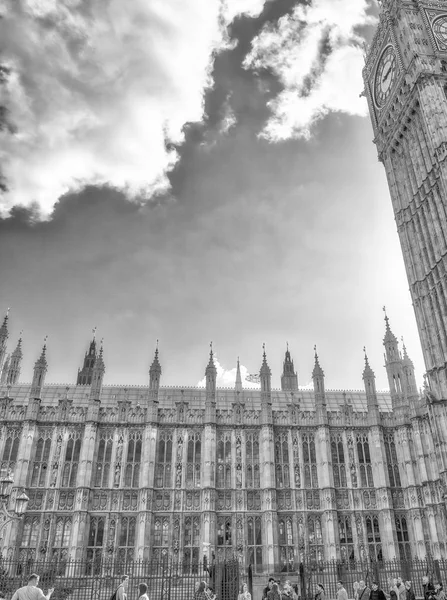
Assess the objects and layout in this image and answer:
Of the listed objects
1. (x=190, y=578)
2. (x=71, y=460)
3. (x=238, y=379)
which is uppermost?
(x=238, y=379)

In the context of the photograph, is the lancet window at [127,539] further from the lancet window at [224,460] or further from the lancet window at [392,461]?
the lancet window at [392,461]

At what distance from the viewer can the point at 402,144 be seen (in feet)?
154

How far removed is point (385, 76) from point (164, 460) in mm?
44484

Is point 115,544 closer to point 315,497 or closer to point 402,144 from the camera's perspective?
point 315,497

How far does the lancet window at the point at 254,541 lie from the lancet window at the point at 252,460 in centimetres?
279

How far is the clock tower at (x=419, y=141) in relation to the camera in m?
38.8

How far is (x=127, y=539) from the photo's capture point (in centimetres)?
3850

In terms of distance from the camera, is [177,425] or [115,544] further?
[177,425]

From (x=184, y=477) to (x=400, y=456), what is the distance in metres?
19.2

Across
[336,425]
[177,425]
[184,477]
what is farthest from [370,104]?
[184,477]

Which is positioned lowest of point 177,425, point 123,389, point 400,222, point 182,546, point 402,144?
point 182,546

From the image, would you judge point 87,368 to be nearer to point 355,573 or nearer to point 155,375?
point 155,375

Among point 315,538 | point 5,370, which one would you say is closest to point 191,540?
point 315,538

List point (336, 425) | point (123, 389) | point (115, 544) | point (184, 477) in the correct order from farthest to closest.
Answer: point (123, 389) < point (336, 425) < point (184, 477) < point (115, 544)
